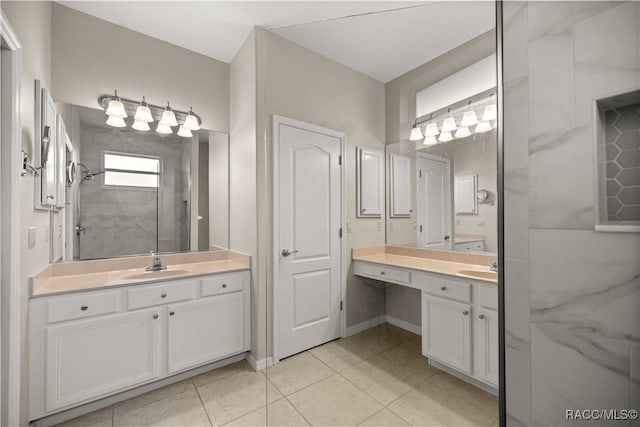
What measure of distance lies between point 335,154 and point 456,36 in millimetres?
1374

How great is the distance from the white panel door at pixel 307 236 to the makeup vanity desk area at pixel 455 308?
88 cm

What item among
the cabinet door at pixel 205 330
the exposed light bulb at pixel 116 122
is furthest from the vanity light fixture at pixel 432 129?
the exposed light bulb at pixel 116 122

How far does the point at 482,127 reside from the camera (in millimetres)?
798

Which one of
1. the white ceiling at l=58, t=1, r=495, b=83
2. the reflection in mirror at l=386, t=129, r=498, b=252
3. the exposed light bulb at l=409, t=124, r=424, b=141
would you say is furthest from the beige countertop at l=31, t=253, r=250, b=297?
the white ceiling at l=58, t=1, r=495, b=83

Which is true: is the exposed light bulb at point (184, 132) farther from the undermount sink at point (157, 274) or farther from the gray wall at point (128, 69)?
the undermount sink at point (157, 274)

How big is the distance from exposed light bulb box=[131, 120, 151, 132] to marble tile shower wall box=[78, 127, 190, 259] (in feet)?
0.15

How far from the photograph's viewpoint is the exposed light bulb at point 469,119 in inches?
34.0

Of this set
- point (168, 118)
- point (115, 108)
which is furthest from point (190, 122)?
point (115, 108)

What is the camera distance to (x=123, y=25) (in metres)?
1.94

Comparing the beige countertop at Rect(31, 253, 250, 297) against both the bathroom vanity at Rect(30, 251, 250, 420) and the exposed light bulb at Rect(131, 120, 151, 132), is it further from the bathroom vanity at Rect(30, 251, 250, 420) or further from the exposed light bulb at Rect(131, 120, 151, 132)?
the exposed light bulb at Rect(131, 120, 151, 132)

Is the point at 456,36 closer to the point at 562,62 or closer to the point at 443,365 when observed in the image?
the point at 562,62

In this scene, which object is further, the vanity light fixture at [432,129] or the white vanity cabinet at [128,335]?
the white vanity cabinet at [128,335]

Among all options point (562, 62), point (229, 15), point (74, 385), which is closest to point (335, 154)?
point (229, 15)

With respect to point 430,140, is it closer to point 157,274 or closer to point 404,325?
point 404,325
